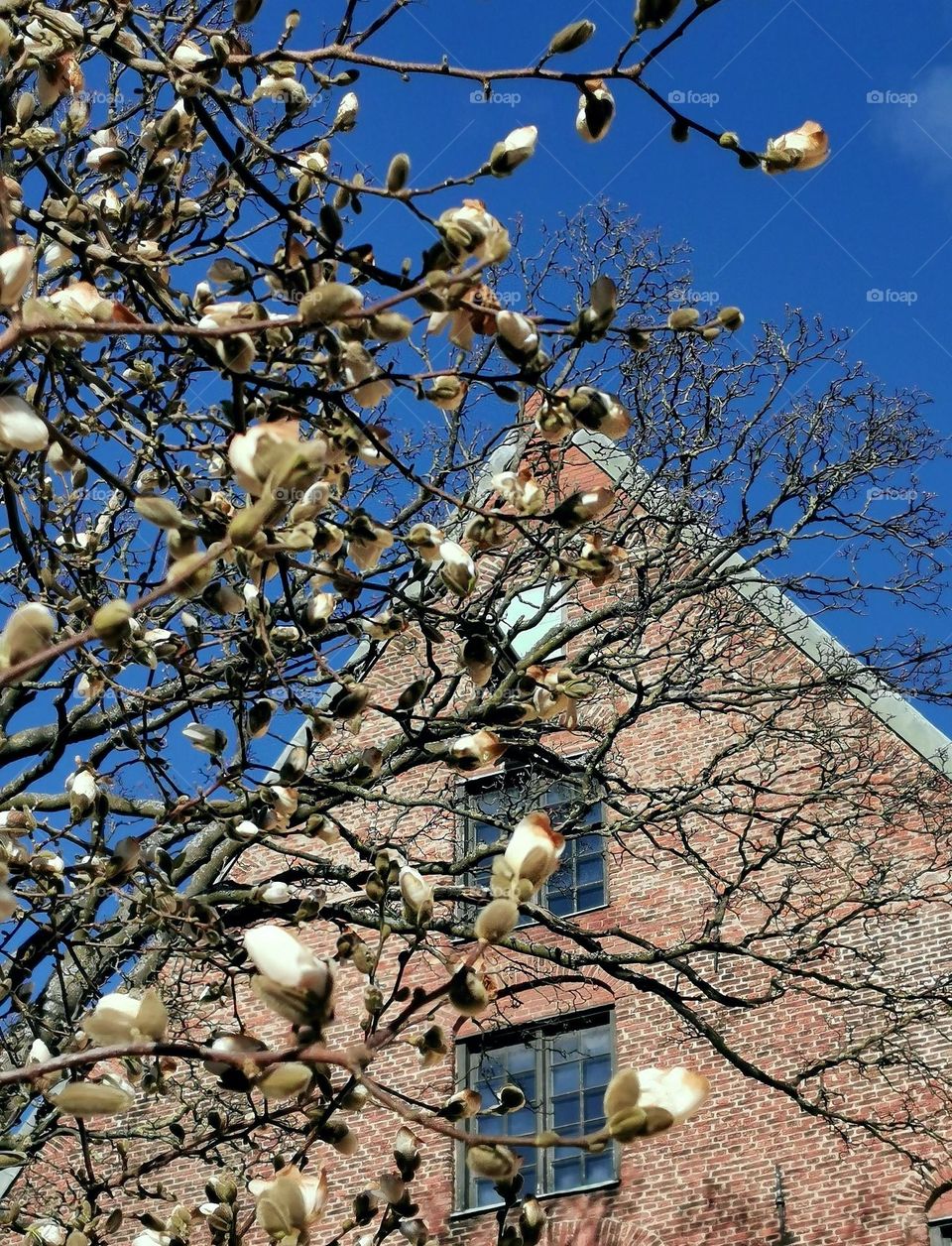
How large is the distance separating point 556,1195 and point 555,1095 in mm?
929

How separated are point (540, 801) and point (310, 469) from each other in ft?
34.2

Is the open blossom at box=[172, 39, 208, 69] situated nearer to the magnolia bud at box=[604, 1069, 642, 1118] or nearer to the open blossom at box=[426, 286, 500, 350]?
the open blossom at box=[426, 286, 500, 350]

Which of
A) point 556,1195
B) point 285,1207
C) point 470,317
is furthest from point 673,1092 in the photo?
A: point 556,1195

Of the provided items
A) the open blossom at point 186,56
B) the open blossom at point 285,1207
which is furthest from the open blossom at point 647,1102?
Result: the open blossom at point 186,56

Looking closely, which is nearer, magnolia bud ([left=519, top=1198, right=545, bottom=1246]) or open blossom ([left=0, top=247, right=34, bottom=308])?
open blossom ([left=0, top=247, right=34, bottom=308])

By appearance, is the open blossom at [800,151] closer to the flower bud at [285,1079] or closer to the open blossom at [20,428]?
the open blossom at [20,428]

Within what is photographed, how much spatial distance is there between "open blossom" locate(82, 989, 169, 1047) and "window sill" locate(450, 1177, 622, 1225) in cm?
906

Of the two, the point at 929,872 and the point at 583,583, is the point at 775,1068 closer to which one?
the point at 929,872

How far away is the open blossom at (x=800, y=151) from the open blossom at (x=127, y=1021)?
2.09m

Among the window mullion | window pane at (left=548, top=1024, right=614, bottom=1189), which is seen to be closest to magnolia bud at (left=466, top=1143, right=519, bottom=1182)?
the window mullion

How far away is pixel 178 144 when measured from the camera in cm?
371

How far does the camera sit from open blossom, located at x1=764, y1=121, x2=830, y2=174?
9.78 feet

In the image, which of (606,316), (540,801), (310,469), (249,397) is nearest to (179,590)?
(310,469)

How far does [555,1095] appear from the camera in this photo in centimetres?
1130
